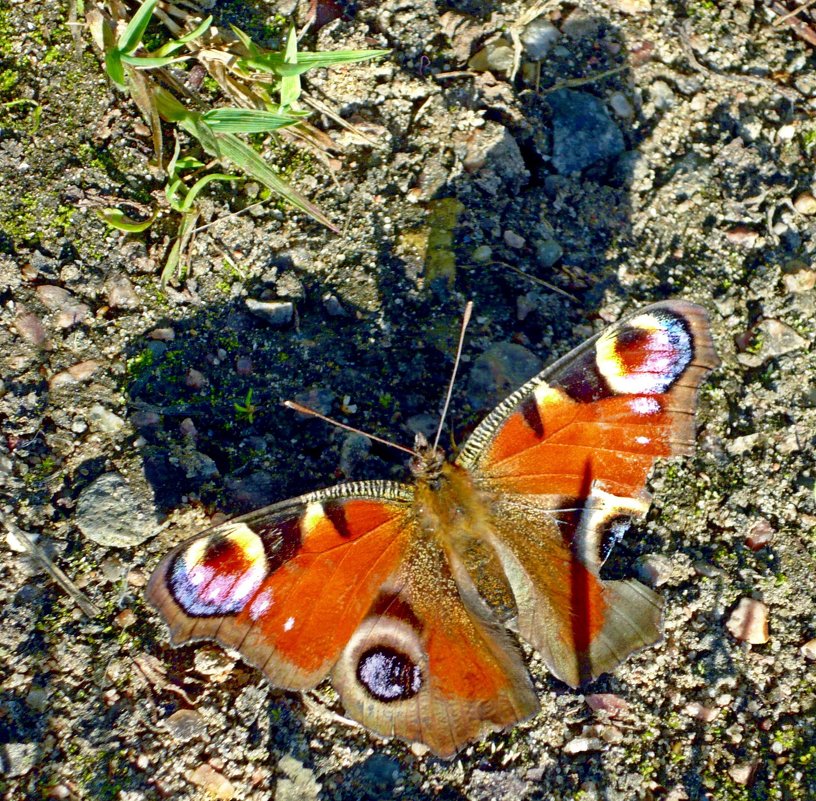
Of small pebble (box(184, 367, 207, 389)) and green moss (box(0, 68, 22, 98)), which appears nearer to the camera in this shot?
small pebble (box(184, 367, 207, 389))

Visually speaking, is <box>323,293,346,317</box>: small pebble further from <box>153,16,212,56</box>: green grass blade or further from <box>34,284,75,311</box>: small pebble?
<box>153,16,212,56</box>: green grass blade

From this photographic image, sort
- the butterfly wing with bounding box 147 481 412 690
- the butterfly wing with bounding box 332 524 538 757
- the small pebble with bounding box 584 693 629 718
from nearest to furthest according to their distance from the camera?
the butterfly wing with bounding box 147 481 412 690 → the butterfly wing with bounding box 332 524 538 757 → the small pebble with bounding box 584 693 629 718

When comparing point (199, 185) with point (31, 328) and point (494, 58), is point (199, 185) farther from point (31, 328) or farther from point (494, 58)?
point (494, 58)

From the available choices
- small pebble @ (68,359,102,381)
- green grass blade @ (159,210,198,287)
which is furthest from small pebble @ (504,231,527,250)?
small pebble @ (68,359,102,381)

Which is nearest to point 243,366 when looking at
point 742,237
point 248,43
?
point 248,43

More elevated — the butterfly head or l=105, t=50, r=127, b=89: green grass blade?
l=105, t=50, r=127, b=89: green grass blade

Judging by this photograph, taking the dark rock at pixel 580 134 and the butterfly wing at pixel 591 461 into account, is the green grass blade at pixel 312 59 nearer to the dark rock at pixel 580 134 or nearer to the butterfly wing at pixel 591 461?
the dark rock at pixel 580 134
